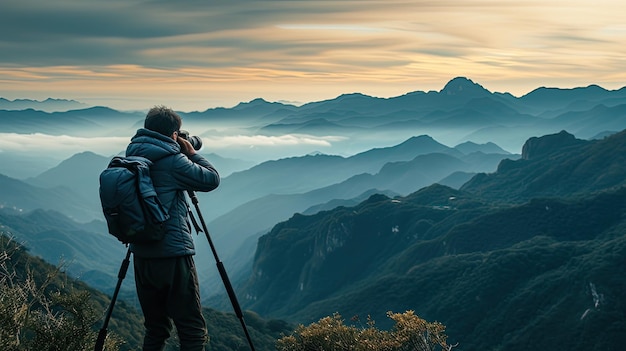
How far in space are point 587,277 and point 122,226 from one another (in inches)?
6044

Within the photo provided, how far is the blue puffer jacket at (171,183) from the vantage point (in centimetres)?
926

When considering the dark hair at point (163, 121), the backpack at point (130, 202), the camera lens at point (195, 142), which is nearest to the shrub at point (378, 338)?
the camera lens at point (195, 142)

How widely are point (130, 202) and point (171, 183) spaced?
2.92ft

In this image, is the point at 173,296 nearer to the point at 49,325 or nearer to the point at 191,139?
the point at 191,139

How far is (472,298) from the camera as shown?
6545 inches

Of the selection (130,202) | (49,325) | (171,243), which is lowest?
(49,325)

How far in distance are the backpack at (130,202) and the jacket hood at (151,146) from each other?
0.39 meters

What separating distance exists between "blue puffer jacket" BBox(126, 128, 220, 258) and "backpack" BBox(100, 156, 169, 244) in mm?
331

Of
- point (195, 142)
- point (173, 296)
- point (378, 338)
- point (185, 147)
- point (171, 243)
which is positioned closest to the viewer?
point (171, 243)

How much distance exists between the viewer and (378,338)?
2417 centimetres

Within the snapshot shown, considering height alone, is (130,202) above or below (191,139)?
below

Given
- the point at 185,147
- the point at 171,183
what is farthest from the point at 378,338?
the point at 171,183

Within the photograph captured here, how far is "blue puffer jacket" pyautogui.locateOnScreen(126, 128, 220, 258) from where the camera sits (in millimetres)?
9258

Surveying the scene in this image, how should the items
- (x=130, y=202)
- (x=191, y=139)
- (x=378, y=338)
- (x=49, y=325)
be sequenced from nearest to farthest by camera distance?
(x=130, y=202), (x=191, y=139), (x=49, y=325), (x=378, y=338)
